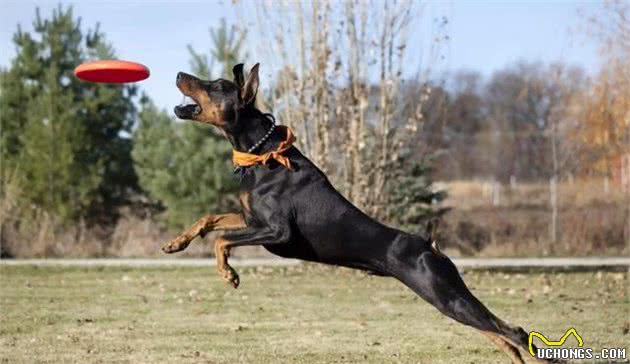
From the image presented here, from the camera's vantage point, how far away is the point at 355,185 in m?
17.1

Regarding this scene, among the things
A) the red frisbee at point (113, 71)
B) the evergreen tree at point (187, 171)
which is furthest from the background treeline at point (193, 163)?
the red frisbee at point (113, 71)

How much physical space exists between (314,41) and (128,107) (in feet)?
34.8

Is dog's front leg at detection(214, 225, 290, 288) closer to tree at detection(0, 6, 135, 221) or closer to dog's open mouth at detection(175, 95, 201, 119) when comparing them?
dog's open mouth at detection(175, 95, 201, 119)

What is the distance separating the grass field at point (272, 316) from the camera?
9062mm

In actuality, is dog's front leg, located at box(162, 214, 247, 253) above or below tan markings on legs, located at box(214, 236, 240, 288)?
above

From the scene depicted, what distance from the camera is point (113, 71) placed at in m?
8.89

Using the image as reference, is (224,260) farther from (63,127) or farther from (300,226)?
(63,127)

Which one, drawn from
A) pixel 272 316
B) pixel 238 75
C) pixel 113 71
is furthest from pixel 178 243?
pixel 272 316

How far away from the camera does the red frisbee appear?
8766 millimetres

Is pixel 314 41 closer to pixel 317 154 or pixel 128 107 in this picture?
pixel 317 154

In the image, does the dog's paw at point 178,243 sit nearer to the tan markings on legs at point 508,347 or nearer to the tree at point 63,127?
the tan markings on legs at point 508,347

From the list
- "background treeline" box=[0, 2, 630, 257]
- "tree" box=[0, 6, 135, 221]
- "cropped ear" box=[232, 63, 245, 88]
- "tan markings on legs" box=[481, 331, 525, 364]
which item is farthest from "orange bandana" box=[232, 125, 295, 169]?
"tree" box=[0, 6, 135, 221]

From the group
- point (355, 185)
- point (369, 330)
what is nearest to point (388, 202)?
point (355, 185)

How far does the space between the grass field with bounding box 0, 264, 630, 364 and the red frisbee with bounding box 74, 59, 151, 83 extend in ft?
8.35
